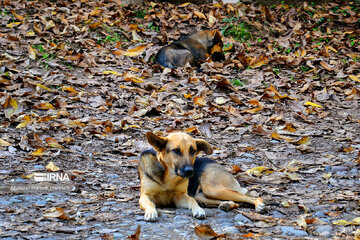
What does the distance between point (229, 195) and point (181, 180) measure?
43 cm

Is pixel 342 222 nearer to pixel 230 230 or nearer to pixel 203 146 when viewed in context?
pixel 230 230

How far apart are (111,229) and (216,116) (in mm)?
3710

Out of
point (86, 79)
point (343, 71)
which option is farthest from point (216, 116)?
point (343, 71)

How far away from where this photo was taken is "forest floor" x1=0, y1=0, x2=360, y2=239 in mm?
3605

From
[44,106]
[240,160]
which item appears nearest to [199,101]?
[240,160]

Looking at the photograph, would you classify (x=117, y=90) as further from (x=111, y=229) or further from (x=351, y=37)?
(x=351, y=37)

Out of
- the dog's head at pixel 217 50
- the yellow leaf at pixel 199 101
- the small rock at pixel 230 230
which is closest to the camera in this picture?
the small rock at pixel 230 230

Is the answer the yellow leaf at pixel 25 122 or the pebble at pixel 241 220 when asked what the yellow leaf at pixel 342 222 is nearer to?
the pebble at pixel 241 220

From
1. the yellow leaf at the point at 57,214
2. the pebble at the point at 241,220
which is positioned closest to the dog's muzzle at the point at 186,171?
the pebble at the point at 241,220

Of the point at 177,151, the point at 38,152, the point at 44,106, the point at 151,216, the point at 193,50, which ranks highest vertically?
the point at 177,151

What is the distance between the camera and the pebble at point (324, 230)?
329 centimetres

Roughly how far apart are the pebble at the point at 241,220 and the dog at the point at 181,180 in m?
0.21

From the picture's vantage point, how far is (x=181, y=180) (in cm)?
409

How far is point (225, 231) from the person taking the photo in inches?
130
